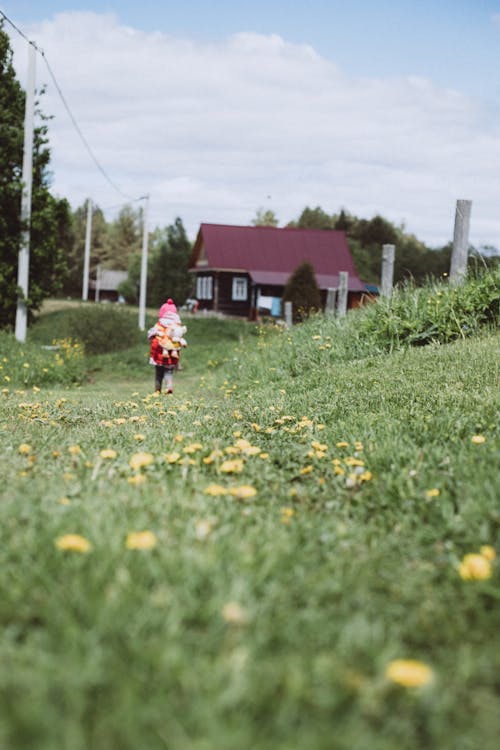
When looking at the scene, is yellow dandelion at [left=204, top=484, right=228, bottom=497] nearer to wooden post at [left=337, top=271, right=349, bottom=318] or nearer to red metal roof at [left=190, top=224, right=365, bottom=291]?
wooden post at [left=337, top=271, right=349, bottom=318]

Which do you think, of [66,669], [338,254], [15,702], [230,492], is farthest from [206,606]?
[338,254]

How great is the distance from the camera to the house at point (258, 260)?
41.1 meters

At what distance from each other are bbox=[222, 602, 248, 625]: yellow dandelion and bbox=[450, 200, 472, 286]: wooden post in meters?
10.8

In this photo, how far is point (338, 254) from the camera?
4200 centimetres

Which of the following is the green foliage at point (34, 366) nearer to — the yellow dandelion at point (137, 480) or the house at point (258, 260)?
the yellow dandelion at point (137, 480)

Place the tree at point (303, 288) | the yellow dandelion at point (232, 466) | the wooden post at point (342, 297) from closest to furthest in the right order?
the yellow dandelion at point (232, 466) → the wooden post at point (342, 297) → the tree at point (303, 288)

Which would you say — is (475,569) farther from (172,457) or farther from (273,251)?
(273,251)

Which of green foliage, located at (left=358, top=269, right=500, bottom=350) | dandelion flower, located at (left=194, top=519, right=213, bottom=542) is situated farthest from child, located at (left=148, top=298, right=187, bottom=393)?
dandelion flower, located at (left=194, top=519, right=213, bottom=542)

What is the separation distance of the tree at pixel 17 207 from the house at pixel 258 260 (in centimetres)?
2268

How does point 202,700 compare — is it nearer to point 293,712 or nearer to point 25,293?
point 293,712

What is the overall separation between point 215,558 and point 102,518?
0.60 meters

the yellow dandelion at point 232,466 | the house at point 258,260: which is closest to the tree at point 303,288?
the house at point 258,260

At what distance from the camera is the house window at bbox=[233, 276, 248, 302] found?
140 feet

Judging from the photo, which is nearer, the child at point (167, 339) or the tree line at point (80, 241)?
the child at point (167, 339)
